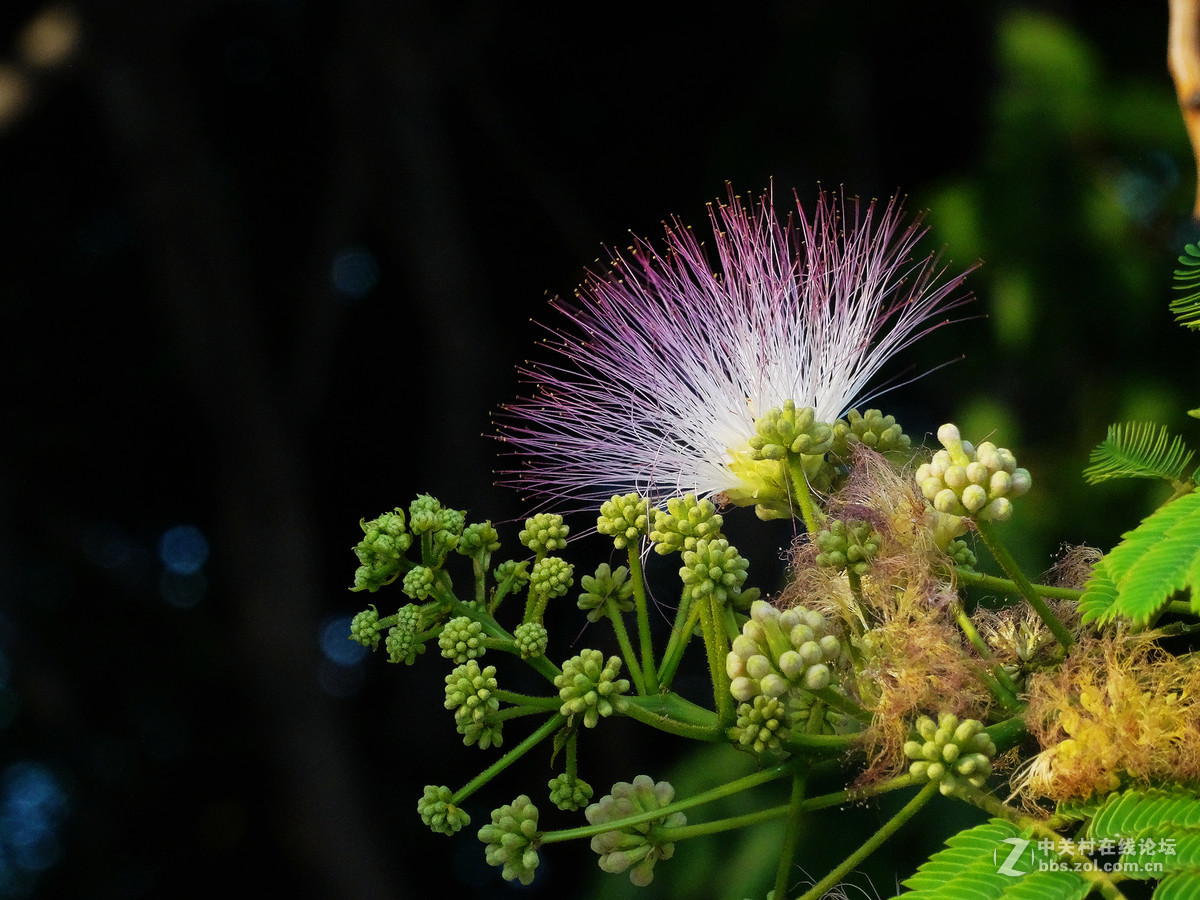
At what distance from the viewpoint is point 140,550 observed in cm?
1129

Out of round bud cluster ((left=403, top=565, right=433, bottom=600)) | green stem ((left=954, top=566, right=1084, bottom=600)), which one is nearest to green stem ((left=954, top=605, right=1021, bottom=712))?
green stem ((left=954, top=566, right=1084, bottom=600))

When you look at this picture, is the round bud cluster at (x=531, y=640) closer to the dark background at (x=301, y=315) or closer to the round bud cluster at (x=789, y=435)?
the round bud cluster at (x=789, y=435)

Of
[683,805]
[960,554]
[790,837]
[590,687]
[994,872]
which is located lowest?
[994,872]

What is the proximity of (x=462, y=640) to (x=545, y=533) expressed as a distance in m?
0.30

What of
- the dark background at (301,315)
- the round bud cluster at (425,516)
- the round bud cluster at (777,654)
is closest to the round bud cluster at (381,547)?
the round bud cluster at (425,516)

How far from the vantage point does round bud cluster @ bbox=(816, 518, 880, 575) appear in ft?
6.53

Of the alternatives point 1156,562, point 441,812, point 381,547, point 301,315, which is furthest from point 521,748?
point 301,315

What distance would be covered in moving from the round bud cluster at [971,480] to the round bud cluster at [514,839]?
839 millimetres

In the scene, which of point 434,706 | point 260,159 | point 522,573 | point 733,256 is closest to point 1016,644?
point 522,573

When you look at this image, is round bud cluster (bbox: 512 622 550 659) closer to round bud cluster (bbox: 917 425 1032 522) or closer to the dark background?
round bud cluster (bbox: 917 425 1032 522)

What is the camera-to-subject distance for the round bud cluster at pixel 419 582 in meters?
2.09

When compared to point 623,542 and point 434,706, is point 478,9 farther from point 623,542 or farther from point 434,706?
point 623,542

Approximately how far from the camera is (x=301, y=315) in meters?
9.95

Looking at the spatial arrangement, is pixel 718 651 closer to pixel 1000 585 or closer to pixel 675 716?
pixel 675 716
